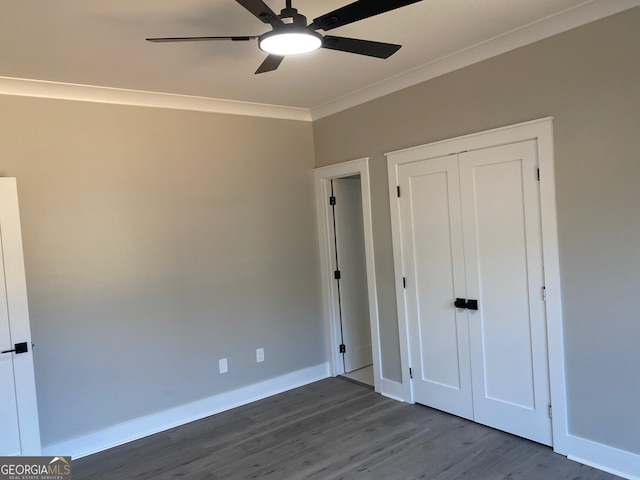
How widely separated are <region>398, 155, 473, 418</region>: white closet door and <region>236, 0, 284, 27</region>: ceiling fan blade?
1989 mm

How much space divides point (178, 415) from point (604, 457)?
316 centimetres

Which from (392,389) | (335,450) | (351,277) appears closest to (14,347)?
(335,450)

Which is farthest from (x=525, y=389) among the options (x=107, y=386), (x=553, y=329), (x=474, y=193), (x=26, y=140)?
(x=26, y=140)

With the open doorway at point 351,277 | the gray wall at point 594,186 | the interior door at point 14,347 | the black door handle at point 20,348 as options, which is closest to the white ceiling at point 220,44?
the gray wall at point 594,186

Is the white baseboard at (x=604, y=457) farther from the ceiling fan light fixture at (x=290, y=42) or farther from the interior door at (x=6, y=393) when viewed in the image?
the interior door at (x=6, y=393)

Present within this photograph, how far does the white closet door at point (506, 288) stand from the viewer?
2986mm

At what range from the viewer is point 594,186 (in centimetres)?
266

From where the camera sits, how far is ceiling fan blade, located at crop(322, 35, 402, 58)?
2.05 metres

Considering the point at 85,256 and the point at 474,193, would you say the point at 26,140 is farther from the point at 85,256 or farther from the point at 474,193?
the point at 474,193

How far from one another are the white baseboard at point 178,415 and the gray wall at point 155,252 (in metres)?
0.06

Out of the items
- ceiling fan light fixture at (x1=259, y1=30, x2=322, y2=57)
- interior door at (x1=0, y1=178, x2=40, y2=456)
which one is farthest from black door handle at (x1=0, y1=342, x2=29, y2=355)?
ceiling fan light fixture at (x1=259, y1=30, x2=322, y2=57)

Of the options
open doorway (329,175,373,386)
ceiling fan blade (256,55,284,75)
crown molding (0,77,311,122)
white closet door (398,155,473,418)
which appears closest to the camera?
ceiling fan blade (256,55,284,75)

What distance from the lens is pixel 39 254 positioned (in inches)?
126

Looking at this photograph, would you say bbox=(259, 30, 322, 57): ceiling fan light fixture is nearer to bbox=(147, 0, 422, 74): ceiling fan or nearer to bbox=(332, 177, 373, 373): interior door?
bbox=(147, 0, 422, 74): ceiling fan
